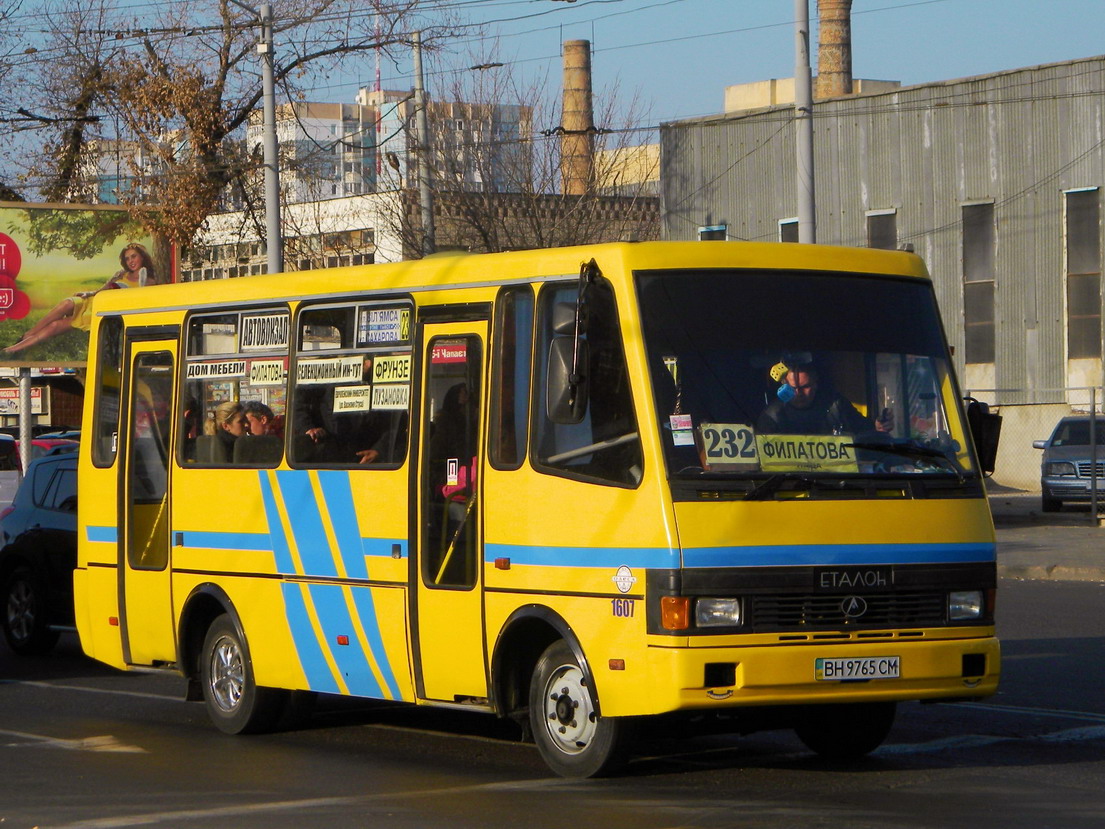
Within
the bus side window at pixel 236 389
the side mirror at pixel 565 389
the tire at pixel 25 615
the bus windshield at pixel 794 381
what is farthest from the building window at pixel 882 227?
the side mirror at pixel 565 389

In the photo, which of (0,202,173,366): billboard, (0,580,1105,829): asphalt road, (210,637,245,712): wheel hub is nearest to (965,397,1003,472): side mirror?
(0,580,1105,829): asphalt road

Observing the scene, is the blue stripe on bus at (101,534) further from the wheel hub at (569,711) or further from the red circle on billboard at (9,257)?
the red circle on billboard at (9,257)

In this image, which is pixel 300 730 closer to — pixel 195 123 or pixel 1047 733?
pixel 1047 733

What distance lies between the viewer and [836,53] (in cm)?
6394

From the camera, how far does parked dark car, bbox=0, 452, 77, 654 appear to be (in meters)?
15.3

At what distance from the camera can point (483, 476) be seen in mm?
9047

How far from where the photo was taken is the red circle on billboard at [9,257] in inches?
1367

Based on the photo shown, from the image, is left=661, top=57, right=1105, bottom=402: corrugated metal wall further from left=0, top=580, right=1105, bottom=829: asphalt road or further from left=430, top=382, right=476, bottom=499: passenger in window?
left=430, top=382, right=476, bottom=499: passenger in window

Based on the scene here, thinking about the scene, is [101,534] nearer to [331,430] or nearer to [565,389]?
[331,430]

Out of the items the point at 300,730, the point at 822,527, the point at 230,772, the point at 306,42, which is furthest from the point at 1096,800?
the point at 306,42

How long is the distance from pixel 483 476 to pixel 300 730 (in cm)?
275

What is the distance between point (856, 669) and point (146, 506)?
5396 mm

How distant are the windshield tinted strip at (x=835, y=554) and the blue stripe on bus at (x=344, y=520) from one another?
2.48 m

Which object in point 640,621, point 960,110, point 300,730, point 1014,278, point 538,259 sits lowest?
point 300,730
